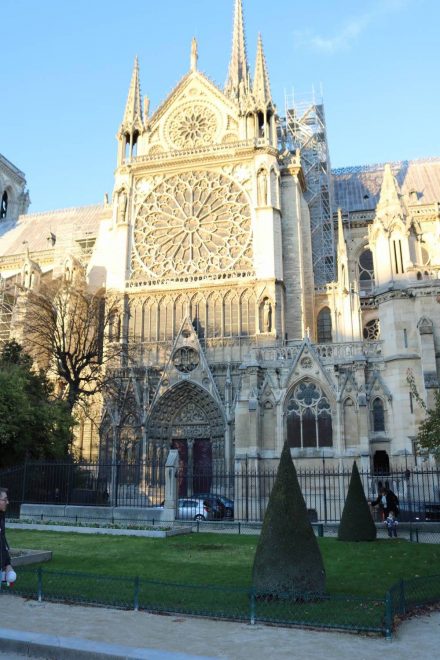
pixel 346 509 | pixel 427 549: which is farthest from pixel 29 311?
pixel 427 549

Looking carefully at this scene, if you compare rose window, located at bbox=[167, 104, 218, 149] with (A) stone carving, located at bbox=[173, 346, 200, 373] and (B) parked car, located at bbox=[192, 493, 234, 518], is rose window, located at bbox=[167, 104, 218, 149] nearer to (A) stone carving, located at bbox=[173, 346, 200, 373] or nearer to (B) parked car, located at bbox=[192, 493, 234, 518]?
(A) stone carving, located at bbox=[173, 346, 200, 373]

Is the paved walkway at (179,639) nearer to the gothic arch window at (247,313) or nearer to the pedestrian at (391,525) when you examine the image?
the pedestrian at (391,525)

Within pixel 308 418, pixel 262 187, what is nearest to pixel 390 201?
pixel 308 418

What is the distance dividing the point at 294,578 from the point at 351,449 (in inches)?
630

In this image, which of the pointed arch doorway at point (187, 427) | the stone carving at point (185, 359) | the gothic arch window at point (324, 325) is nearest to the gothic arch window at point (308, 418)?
the pointed arch doorway at point (187, 427)

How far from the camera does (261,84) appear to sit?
124ft

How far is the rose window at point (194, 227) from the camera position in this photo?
35125 mm

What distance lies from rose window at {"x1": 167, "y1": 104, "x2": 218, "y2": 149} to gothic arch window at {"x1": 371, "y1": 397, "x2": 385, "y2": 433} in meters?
21.8

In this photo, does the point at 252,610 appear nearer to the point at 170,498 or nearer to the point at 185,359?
the point at 170,498

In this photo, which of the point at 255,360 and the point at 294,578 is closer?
the point at 294,578

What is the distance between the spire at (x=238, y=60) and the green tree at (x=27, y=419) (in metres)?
26.4

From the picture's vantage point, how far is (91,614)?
786 centimetres

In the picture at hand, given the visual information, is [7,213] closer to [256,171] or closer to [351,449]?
[256,171]

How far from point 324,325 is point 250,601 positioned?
30.5m
